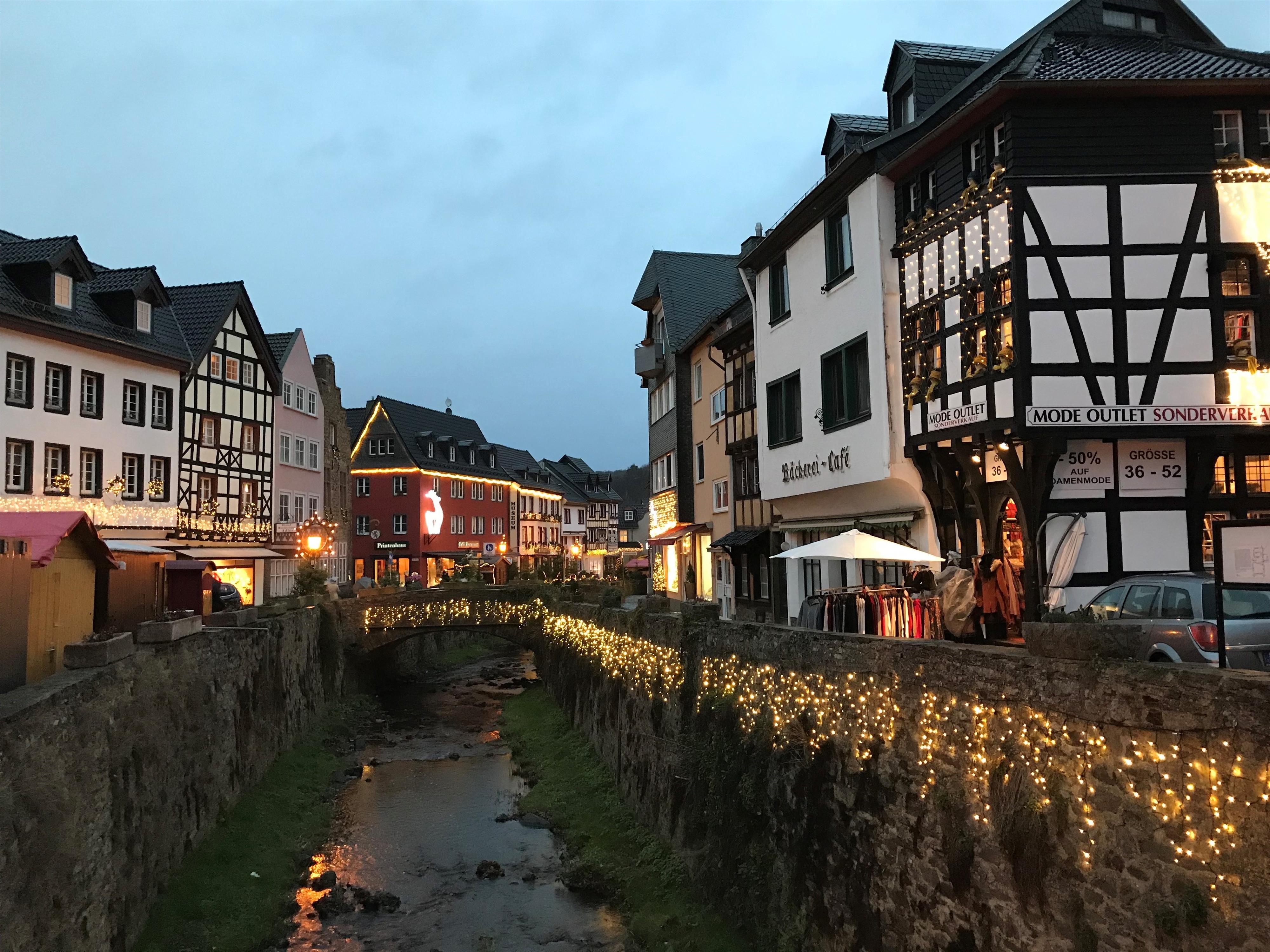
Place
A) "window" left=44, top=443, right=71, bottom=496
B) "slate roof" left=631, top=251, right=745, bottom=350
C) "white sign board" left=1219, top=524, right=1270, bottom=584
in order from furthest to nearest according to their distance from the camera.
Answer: "slate roof" left=631, top=251, right=745, bottom=350 → "window" left=44, top=443, right=71, bottom=496 → "white sign board" left=1219, top=524, right=1270, bottom=584

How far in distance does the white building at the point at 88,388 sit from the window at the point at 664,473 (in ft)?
62.3

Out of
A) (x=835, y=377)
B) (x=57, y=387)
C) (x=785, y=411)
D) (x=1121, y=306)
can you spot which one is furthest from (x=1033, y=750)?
(x=57, y=387)

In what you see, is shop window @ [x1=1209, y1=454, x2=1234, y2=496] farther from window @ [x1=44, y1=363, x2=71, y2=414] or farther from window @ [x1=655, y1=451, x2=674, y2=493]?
window @ [x1=44, y1=363, x2=71, y2=414]

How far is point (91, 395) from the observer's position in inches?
1270

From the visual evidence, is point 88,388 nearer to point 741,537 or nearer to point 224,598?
point 224,598

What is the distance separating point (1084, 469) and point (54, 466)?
96.5ft

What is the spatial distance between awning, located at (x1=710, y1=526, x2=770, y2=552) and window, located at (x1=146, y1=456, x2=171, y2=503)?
19.8 m

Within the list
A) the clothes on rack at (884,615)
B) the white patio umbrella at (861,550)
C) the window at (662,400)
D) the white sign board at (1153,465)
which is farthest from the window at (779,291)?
the window at (662,400)

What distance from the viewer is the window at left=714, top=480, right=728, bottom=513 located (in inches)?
1337

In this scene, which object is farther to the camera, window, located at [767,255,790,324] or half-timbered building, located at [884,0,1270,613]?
window, located at [767,255,790,324]

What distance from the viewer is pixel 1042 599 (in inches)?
663

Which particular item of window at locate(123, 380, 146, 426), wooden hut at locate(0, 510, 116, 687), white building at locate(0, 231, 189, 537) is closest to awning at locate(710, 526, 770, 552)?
wooden hut at locate(0, 510, 116, 687)

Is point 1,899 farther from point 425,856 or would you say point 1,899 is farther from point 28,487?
point 28,487

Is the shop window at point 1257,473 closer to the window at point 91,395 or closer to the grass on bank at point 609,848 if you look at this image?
the grass on bank at point 609,848
